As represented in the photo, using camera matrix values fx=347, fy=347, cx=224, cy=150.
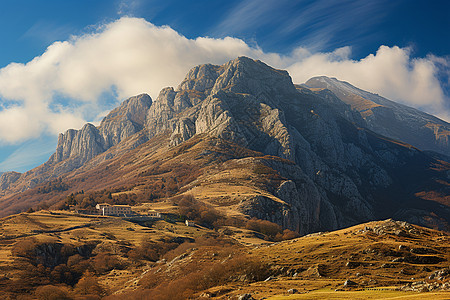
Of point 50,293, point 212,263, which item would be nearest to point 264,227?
point 212,263

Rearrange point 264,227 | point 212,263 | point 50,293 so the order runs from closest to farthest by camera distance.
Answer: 1. point 212,263
2. point 50,293
3. point 264,227

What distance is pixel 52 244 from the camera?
131 metres

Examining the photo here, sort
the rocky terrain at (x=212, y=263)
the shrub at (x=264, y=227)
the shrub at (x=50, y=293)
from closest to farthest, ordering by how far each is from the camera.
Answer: the rocky terrain at (x=212, y=263)
the shrub at (x=50, y=293)
the shrub at (x=264, y=227)

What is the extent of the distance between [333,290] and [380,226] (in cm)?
3986

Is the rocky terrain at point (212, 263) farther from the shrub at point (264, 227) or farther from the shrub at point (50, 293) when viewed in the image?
the shrub at point (264, 227)

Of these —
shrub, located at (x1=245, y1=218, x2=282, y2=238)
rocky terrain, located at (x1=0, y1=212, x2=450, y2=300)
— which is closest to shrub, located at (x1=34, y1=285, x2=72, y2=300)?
rocky terrain, located at (x1=0, y1=212, x2=450, y2=300)

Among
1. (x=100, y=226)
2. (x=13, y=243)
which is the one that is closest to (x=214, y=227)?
(x=100, y=226)

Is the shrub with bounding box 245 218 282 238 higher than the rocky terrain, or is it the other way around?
the rocky terrain

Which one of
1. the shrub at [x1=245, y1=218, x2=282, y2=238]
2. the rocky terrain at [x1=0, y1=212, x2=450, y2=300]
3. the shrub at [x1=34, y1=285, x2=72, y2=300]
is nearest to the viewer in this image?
the rocky terrain at [x1=0, y1=212, x2=450, y2=300]

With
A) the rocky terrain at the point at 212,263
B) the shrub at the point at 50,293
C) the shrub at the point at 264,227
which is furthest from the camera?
the shrub at the point at 264,227

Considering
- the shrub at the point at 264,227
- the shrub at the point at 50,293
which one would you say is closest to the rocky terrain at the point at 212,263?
the shrub at the point at 50,293

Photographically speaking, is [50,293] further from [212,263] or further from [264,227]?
[264,227]

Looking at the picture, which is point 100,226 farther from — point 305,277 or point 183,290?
point 305,277

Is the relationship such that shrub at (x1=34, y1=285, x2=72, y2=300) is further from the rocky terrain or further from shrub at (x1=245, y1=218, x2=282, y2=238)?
shrub at (x1=245, y1=218, x2=282, y2=238)
